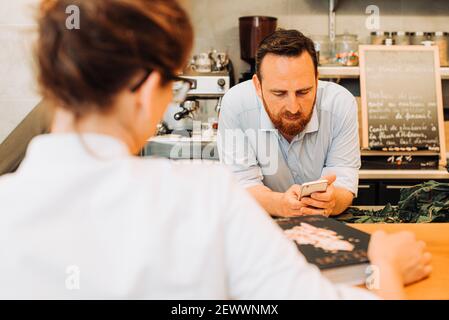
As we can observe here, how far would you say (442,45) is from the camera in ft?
12.1

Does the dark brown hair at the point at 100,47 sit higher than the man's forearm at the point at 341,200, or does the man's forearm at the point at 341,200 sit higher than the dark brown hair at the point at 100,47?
the dark brown hair at the point at 100,47

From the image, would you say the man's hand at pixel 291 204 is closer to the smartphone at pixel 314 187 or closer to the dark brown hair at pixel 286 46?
the smartphone at pixel 314 187

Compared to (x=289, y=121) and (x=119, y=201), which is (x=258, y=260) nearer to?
(x=119, y=201)

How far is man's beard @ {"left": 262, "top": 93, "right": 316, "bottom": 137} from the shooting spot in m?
2.03

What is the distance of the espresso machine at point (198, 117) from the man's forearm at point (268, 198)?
53.1 inches

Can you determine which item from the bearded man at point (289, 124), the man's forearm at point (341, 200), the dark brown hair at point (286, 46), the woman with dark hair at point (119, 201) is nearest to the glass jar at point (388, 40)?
the bearded man at point (289, 124)

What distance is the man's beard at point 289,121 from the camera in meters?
2.03

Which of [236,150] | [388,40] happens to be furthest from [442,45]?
[236,150]

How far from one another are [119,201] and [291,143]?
5.29ft

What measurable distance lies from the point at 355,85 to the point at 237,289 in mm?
3472

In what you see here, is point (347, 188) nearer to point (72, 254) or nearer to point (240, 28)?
point (72, 254)
